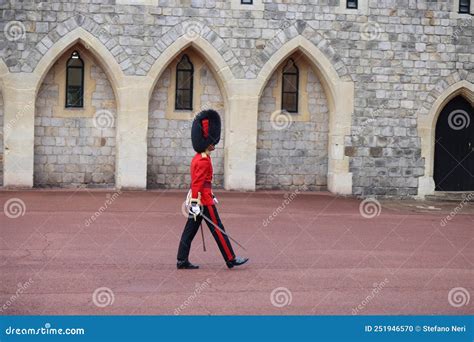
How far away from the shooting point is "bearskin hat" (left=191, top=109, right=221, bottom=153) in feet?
35.9

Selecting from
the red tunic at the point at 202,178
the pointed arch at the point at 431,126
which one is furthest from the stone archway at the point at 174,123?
the red tunic at the point at 202,178

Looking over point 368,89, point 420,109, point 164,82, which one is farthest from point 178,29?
point 420,109

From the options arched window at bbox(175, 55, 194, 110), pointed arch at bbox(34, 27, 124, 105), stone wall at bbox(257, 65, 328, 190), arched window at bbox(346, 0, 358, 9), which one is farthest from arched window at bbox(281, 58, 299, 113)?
pointed arch at bbox(34, 27, 124, 105)

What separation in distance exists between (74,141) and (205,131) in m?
9.51

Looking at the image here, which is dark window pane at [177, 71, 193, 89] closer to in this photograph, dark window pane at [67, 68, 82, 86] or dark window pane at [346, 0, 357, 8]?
dark window pane at [67, 68, 82, 86]

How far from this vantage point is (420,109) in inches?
810

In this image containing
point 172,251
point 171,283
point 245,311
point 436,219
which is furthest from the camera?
point 436,219

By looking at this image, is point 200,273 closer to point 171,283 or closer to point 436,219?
point 171,283

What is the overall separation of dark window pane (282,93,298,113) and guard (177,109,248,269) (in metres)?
9.88

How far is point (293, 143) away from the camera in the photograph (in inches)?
816

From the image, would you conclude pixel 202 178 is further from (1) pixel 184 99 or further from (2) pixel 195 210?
(1) pixel 184 99

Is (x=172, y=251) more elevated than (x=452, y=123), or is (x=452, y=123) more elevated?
(x=452, y=123)

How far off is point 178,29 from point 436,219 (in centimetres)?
699

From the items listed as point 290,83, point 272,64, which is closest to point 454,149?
point 290,83
